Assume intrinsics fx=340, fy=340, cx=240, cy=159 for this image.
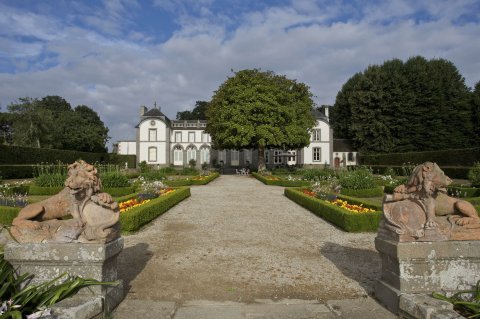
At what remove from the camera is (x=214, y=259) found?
220 inches

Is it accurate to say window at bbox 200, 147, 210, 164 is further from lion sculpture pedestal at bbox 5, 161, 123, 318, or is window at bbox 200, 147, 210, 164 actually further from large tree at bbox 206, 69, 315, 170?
lion sculpture pedestal at bbox 5, 161, 123, 318

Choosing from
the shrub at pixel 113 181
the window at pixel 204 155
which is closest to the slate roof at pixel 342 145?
the window at pixel 204 155

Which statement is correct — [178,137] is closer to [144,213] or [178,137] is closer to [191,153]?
[191,153]

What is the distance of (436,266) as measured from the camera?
10.8 feet

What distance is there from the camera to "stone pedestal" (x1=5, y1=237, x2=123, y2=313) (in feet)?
10.3

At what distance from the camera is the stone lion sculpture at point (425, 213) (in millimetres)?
3307

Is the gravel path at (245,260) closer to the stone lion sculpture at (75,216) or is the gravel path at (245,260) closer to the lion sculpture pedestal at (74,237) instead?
the lion sculpture pedestal at (74,237)

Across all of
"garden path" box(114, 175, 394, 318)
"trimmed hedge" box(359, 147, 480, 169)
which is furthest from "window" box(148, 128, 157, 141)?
"garden path" box(114, 175, 394, 318)

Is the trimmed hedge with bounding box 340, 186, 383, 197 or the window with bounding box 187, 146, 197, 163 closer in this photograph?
the trimmed hedge with bounding box 340, 186, 383, 197

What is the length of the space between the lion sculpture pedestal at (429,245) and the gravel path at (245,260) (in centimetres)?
92

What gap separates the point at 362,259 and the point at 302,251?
1.04 meters

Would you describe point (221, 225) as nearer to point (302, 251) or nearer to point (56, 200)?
point (302, 251)

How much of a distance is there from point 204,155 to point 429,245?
160 ft

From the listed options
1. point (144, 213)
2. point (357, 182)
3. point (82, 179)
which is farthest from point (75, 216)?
point (357, 182)
